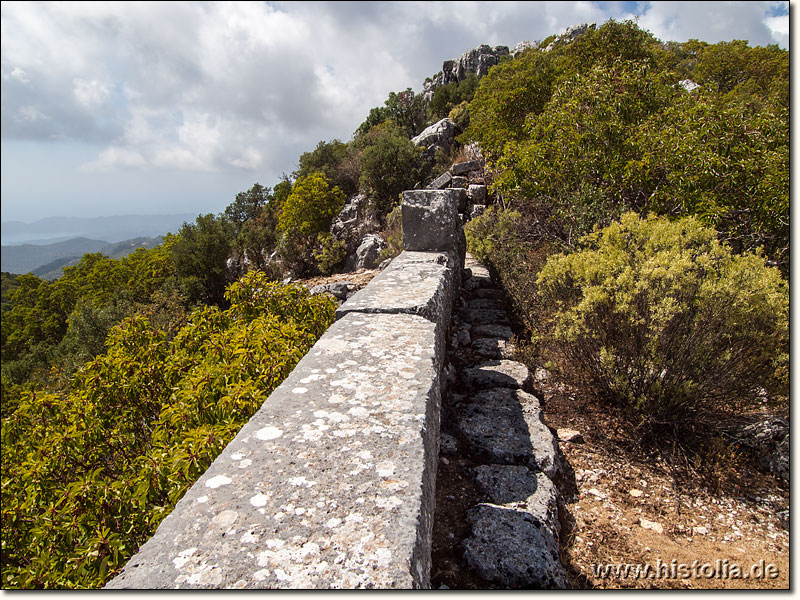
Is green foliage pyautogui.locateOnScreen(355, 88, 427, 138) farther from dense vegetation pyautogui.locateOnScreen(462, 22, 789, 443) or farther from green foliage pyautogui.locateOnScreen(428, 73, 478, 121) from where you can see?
dense vegetation pyautogui.locateOnScreen(462, 22, 789, 443)

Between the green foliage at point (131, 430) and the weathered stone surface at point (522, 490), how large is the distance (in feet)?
5.19

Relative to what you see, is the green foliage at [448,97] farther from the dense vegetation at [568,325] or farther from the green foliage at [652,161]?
the dense vegetation at [568,325]

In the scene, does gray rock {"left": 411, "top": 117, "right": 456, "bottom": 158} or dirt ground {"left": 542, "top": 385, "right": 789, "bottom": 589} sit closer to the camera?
dirt ground {"left": 542, "top": 385, "right": 789, "bottom": 589}

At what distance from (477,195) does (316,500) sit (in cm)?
1369

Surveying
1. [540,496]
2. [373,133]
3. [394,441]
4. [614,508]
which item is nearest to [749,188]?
[614,508]

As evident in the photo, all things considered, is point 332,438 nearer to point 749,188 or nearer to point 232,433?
point 232,433

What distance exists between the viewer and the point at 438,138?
24344 mm

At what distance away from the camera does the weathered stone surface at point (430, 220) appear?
19.5 ft

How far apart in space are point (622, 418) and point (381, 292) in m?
2.42

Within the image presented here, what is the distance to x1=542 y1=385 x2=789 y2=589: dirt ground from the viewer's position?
2.50 m

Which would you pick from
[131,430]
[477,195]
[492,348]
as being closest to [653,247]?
[492,348]

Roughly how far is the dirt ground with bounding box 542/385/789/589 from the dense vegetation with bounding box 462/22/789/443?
42cm

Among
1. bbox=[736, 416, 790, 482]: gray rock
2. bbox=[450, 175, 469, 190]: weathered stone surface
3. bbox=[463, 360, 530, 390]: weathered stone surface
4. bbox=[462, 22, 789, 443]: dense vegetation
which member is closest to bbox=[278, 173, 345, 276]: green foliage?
bbox=[450, 175, 469, 190]: weathered stone surface

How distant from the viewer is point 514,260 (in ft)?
22.9
